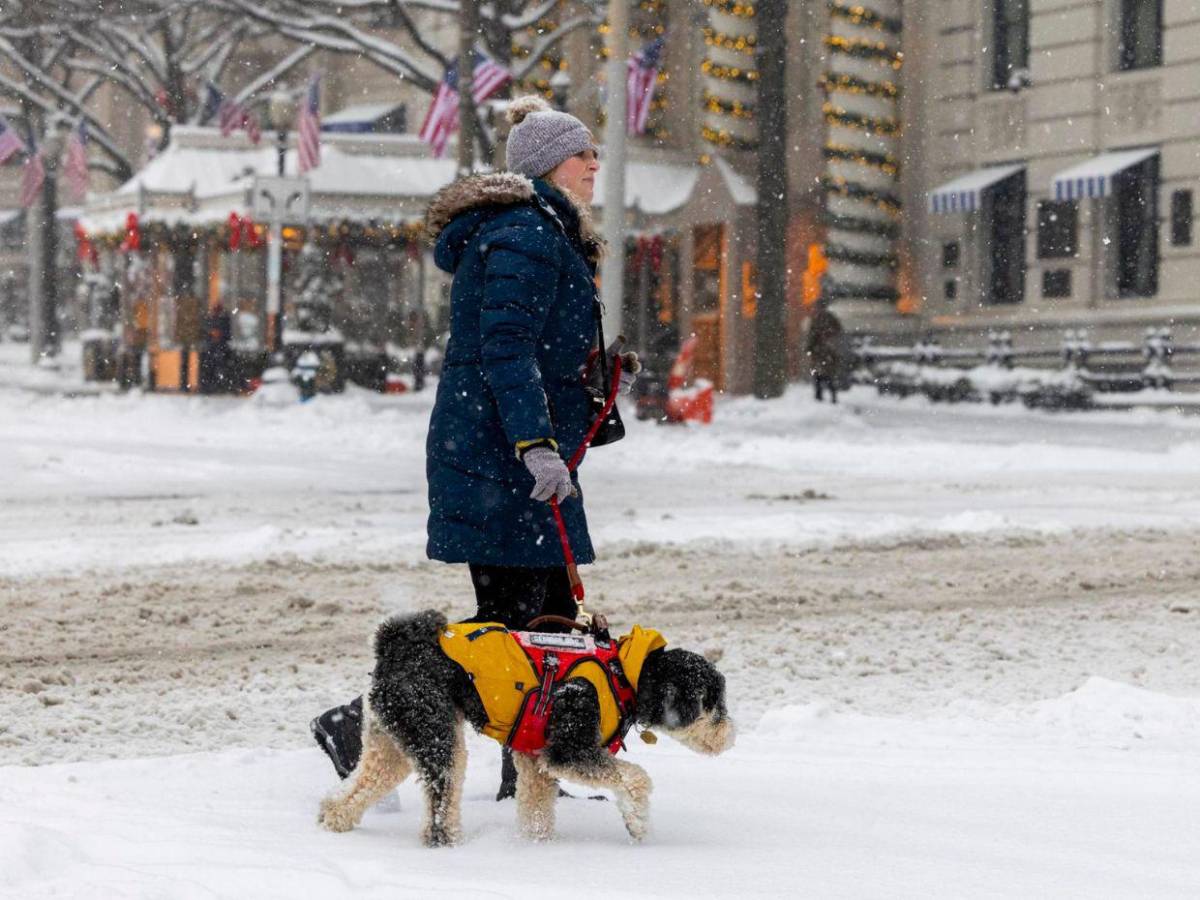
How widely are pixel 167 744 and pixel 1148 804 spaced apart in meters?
2.88

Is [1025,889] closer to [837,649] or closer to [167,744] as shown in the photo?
[167,744]

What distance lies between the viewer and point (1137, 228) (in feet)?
92.2

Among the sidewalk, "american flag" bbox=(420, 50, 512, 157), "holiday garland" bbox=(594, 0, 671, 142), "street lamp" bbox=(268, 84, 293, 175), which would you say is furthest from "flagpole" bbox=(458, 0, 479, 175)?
the sidewalk

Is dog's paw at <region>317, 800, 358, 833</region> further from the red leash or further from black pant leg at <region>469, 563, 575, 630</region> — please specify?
the red leash

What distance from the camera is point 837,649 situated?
287 inches

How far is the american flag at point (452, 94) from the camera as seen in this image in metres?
25.4

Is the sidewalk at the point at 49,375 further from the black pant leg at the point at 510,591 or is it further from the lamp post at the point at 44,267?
Result: the black pant leg at the point at 510,591

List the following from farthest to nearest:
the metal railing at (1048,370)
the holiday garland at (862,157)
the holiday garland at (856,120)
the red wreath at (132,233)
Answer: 1. the holiday garland at (862,157)
2. the holiday garland at (856,120)
3. the red wreath at (132,233)
4. the metal railing at (1048,370)

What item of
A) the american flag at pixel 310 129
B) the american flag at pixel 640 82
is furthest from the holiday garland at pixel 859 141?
the american flag at pixel 310 129

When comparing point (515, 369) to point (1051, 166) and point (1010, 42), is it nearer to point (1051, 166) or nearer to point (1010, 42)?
point (1051, 166)

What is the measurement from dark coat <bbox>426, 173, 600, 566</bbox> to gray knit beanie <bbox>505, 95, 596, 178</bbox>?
0.06m

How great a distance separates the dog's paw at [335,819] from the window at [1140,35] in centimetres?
2619

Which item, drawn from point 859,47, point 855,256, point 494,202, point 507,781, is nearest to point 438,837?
point 507,781

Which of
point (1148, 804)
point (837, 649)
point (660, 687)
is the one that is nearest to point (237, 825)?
point (660, 687)
